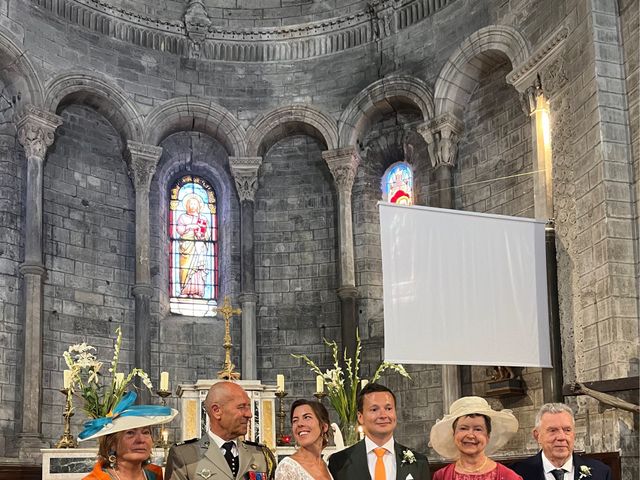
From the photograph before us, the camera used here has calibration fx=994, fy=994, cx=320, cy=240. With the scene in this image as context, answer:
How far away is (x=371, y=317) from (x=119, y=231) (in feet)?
12.9

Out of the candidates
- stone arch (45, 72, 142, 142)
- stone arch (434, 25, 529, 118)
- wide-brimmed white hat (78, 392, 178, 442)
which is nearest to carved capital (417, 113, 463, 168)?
stone arch (434, 25, 529, 118)

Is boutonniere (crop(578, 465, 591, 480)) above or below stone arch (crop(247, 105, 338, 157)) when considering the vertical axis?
below

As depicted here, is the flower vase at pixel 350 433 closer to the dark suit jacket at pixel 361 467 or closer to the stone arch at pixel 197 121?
the dark suit jacket at pixel 361 467

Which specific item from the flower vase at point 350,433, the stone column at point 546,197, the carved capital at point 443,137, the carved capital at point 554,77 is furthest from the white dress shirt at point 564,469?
the carved capital at point 443,137

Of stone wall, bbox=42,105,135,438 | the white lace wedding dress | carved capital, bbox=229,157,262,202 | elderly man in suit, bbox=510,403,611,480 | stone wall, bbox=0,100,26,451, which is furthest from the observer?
carved capital, bbox=229,157,262,202

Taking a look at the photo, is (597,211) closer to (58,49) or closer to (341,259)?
(341,259)

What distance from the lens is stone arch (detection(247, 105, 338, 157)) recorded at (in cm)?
1511

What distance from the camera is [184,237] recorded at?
15523mm

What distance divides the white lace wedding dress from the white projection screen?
5574 mm

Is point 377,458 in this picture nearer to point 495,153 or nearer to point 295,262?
point 495,153

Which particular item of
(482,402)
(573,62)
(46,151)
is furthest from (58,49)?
(482,402)

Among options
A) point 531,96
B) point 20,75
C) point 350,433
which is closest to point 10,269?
point 20,75

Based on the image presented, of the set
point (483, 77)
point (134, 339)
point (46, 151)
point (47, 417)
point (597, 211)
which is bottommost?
point (47, 417)

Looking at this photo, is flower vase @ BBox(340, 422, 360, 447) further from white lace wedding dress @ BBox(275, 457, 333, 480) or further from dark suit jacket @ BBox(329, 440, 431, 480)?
white lace wedding dress @ BBox(275, 457, 333, 480)
